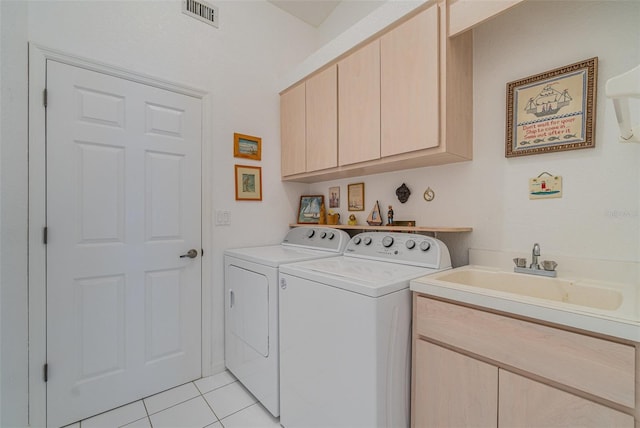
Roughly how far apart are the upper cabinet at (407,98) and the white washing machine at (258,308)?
2.15ft

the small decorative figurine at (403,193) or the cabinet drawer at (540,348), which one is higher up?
the small decorative figurine at (403,193)

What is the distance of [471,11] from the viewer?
1.36m

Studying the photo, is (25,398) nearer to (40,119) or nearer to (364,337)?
(40,119)

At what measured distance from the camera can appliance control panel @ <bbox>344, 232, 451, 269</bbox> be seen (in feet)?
4.98

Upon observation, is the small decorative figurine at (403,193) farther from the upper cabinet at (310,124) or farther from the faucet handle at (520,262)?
the faucet handle at (520,262)

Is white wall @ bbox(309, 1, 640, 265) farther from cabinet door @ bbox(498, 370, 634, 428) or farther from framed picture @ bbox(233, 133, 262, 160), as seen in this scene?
framed picture @ bbox(233, 133, 262, 160)

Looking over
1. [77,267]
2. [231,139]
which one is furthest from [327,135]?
[77,267]

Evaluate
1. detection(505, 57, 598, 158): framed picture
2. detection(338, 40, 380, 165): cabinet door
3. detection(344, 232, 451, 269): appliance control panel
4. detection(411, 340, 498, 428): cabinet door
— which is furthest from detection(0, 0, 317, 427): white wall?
detection(505, 57, 598, 158): framed picture

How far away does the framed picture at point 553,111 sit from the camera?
1.28m

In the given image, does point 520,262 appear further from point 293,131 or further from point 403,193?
point 293,131

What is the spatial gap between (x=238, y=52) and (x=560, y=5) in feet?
7.03

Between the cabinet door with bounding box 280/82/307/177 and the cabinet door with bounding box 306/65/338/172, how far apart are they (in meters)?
0.08

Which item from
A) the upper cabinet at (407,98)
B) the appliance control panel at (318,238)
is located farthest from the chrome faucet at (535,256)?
the appliance control panel at (318,238)

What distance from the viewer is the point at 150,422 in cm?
166
